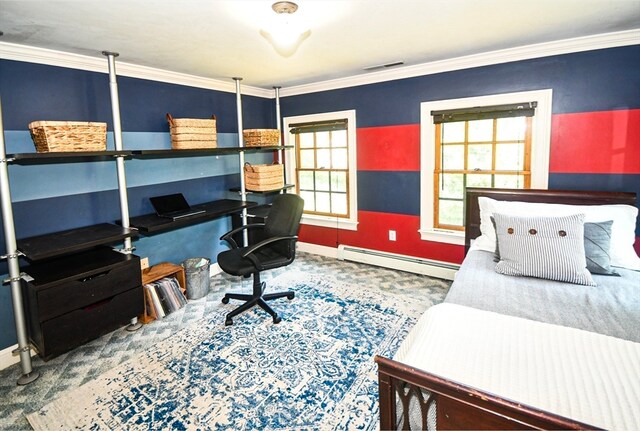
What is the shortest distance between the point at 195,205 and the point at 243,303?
1.22 m

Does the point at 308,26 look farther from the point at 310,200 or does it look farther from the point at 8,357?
the point at 8,357

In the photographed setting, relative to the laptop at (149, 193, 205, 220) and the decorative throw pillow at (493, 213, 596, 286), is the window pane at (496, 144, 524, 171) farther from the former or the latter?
the laptop at (149, 193, 205, 220)

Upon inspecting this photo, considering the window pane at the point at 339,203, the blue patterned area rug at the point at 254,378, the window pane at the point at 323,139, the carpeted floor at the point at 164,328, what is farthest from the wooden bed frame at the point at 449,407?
the window pane at the point at 323,139

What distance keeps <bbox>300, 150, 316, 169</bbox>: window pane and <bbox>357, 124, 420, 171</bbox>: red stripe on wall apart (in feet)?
2.55

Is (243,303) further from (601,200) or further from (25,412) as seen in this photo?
(601,200)

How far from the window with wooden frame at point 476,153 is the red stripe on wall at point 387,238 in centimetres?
26

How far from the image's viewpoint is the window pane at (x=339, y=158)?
4492mm

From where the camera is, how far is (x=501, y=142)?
11.3ft

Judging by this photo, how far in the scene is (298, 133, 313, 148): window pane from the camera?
478cm

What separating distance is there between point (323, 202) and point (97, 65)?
2865 mm

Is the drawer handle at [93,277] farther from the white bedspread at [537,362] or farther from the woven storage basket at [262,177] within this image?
the white bedspread at [537,362]

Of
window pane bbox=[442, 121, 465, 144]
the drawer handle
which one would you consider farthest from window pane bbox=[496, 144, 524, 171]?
the drawer handle

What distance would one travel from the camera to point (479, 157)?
359 centimetres

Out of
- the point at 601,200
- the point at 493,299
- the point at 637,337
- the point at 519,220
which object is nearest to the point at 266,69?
the point at 519,220
